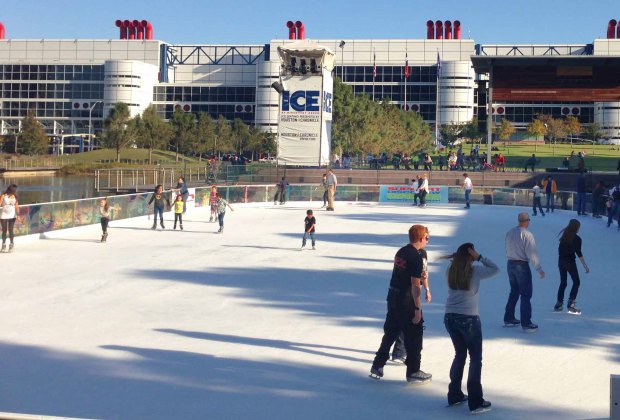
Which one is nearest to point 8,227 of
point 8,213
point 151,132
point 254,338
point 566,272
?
point 8,213

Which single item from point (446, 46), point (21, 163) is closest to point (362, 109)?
point (21, 163)

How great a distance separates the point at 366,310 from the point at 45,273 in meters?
7.37

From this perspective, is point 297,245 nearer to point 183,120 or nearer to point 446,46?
point 183,120

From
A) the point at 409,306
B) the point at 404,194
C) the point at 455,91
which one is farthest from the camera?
the point at 455,91

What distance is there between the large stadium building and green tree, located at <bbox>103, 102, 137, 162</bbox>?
20.9 meters

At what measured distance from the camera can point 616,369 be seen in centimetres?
1009

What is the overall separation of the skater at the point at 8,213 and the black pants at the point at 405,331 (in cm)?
1342

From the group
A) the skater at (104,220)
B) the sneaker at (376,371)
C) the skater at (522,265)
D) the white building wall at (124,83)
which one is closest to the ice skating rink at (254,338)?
the sneaker at (376,371)

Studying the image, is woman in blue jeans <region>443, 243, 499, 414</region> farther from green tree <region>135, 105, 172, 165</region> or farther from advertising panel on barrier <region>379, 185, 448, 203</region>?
green tree <region>135, 105, 172, 165</region>

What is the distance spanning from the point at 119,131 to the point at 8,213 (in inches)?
2973

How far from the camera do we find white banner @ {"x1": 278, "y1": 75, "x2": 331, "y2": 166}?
49.4m

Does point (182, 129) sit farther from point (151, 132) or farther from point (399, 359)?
point (399, 359)

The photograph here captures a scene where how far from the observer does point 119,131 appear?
9444 centimetres

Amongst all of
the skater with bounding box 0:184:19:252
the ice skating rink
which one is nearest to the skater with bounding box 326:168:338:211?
the ice skating rink
